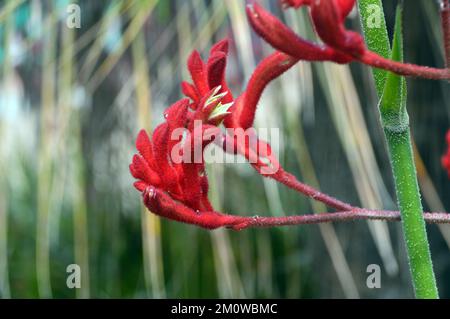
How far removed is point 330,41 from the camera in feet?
0.81

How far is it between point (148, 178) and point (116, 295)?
44.8 inches

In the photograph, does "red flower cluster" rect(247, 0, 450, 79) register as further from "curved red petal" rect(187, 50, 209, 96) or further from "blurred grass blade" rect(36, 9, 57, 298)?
"blurred grass blade" rect(36, 9, 57, 298)

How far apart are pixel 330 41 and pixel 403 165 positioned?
71 millimetres

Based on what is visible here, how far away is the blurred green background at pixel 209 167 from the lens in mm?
896

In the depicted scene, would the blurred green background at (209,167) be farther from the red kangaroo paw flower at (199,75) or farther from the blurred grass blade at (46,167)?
the red kangaroo paw flower at (199,75)

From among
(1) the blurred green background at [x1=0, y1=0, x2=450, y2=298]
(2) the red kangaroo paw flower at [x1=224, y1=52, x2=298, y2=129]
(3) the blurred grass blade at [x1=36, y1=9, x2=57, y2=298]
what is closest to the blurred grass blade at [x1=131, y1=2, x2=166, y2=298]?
(1) the blurred green background at [x1=0, y1=0, x2=450, y2=298]

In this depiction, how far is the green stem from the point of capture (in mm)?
278

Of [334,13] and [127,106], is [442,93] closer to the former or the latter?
[127,106]

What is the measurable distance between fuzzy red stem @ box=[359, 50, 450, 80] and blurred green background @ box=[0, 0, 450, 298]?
0.58 metres

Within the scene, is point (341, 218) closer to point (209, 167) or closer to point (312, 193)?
point (312, 193)

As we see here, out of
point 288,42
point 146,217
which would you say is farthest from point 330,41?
point 146,217

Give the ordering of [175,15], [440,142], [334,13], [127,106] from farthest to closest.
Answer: [127,106], [440,142], [175,15], [334,13]

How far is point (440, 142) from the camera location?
1.19m
